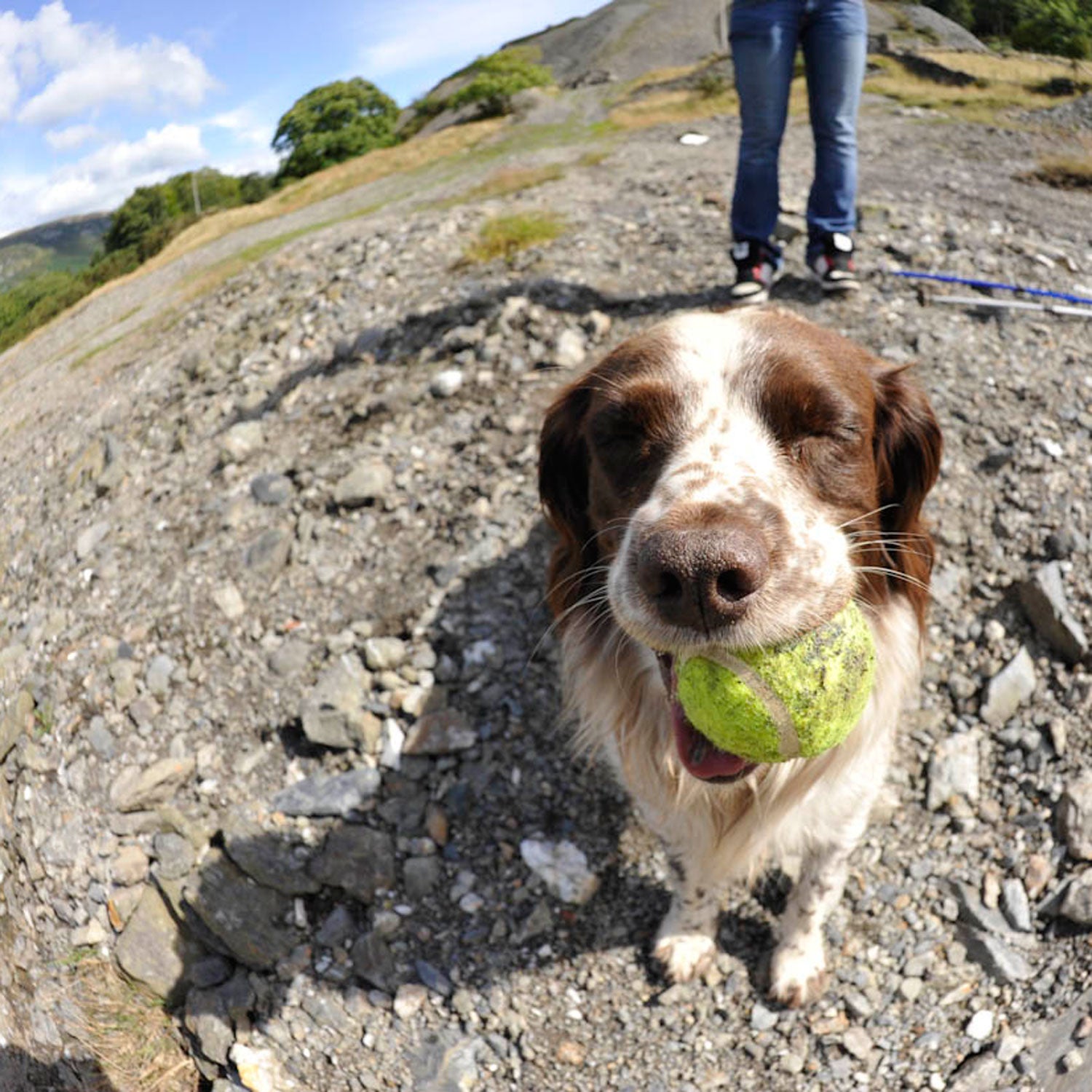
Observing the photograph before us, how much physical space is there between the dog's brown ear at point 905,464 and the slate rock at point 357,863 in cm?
183

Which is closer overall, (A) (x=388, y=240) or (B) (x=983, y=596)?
(B) (x=983, y=596)

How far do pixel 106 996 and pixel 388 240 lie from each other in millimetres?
4841

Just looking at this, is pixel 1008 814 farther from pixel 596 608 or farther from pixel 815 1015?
pixel 596 608

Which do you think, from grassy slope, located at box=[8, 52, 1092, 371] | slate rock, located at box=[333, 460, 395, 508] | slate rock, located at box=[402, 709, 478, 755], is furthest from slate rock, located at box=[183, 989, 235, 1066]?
grassy slope, located at box=[8, 52, 1092, 371]

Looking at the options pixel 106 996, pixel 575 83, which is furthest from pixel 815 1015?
pixel 575 83

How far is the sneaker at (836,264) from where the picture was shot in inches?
166

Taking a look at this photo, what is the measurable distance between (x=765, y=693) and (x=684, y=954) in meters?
1.41

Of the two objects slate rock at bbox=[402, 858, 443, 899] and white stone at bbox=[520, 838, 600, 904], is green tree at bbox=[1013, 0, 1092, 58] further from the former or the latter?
slate rock at bbox=[402, 858, 443, 899]

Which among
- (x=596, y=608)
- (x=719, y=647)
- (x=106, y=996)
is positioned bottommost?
(x=106, y=996)

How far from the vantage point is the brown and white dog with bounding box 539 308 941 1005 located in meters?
1.58

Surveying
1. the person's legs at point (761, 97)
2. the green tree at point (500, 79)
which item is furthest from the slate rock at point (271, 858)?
the green tree at point (500, 79)

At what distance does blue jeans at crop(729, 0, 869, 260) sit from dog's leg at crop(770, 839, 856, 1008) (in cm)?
A: 307

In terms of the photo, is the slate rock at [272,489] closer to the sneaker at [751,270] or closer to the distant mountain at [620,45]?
the sneaker at [751,270]

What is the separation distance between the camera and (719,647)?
159cm
